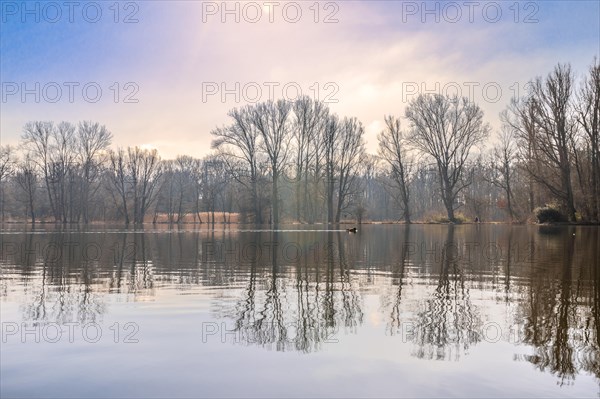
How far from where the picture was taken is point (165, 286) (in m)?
12.3

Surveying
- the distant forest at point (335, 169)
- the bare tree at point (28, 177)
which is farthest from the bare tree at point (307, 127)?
the bare tree at point (28, 177)

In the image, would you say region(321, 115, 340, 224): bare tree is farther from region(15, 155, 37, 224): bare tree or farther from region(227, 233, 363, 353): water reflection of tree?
region(227, 233, 363, 353): water reflection of tree

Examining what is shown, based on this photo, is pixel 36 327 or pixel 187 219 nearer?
pixel 36 327

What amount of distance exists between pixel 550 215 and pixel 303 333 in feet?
171

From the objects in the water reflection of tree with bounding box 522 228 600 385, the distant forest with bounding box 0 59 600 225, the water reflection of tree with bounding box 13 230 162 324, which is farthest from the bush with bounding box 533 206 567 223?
the water reflection of tree with bounding box 13 230 162 324

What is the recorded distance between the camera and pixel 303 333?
7523mm

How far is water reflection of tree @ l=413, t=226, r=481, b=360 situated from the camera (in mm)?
6617

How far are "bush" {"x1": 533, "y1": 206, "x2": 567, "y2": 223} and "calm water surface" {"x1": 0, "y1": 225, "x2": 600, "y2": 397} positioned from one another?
138 feet

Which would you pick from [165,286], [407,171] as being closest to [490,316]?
[165,286]

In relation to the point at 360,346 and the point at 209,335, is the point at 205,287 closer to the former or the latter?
the point at 209,335

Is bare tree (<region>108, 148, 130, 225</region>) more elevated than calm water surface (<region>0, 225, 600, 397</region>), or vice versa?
bare tree (<region>108, 148, 130, 225</region>)

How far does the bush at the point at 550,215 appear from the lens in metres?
52.9

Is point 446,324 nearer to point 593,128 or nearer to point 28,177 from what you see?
point 593,128

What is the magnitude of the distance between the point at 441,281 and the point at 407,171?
75.0 meters
